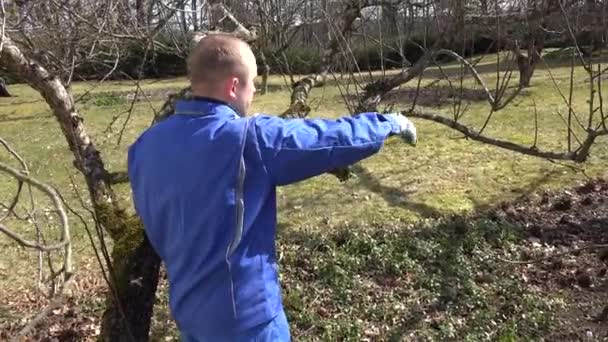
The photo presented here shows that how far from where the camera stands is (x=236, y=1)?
24.4ft

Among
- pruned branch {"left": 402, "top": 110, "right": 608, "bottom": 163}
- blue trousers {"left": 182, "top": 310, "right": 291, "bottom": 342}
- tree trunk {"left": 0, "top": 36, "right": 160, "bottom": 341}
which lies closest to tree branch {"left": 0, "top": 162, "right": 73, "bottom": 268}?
blue trousers {"left": 182, "top": 310, "right": 291, "bottom": 342}

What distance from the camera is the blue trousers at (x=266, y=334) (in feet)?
7.67

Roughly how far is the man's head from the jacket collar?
15 millimetres

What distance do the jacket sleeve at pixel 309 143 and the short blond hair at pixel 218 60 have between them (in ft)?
0.55

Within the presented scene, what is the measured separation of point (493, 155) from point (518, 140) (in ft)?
2.67

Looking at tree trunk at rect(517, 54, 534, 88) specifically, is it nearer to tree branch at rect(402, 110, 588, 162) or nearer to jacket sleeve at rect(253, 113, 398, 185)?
tree branch at rect(402, 110, 588, 162)

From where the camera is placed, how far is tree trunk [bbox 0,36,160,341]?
3730mm

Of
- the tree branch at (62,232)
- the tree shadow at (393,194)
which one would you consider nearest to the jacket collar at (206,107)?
the tree branch at (62,232)

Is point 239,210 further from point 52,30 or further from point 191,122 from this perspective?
point 52,30

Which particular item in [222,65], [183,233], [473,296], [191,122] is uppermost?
[222,65]

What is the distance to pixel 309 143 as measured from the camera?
2.22m

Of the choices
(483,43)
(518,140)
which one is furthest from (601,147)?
(483,43)

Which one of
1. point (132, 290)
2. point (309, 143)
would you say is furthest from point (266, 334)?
point (132, 290)

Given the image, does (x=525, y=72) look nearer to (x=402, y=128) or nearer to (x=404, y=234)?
(x=404, y=234)
